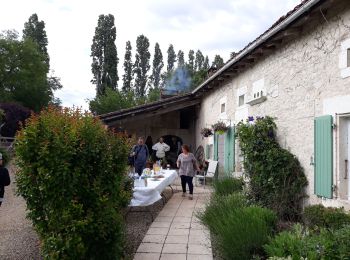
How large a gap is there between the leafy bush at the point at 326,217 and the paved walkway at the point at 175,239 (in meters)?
1.45

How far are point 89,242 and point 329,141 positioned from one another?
12.2 feet

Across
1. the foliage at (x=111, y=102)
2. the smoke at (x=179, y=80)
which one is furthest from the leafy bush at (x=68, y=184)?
the smoke at (x=179, y=80)

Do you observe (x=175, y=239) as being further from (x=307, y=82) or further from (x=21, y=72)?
(x=21, y=72)

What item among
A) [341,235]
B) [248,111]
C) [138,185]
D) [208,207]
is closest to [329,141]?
[208,207]

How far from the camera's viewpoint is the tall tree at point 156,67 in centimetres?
5284

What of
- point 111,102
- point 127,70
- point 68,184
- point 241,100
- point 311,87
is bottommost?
point 68,184

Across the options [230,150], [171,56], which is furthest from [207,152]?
[171,56]

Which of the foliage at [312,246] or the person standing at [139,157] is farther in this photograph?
the person standing at [139,157]

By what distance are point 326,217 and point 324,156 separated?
3.84 feet

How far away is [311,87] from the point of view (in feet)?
21.1

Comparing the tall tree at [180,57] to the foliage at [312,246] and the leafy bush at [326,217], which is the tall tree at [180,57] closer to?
the leafy bush at [326,217]

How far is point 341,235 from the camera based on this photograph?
3.50 meters

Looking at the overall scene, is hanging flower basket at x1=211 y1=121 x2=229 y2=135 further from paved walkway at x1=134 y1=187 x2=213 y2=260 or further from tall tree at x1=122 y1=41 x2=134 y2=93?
tall tree at x1=122 y1=41 x2=134 y2=93

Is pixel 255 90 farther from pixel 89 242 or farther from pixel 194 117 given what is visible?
pixel 194 117
